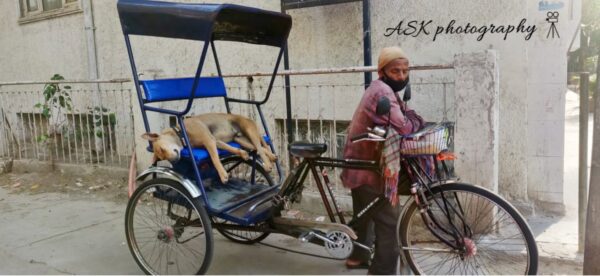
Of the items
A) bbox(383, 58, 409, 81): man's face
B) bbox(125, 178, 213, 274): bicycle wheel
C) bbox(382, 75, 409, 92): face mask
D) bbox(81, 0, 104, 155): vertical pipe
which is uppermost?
bbox(81, 0, 104, 155): vertical pipe

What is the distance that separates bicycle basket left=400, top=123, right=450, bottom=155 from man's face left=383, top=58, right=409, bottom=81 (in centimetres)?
39

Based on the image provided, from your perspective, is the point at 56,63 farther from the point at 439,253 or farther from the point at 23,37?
the point at 439,253

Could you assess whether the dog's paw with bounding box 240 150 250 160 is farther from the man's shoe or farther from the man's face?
the man's face

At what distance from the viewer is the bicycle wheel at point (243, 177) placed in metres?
4.14

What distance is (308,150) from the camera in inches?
128

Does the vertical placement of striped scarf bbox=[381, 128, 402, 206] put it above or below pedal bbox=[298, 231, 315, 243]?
above

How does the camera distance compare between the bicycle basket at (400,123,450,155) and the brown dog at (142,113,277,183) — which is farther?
the brown dog at (142,113,277,183)

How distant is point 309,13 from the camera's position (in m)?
5.79

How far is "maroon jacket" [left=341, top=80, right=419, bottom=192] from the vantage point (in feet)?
9.93

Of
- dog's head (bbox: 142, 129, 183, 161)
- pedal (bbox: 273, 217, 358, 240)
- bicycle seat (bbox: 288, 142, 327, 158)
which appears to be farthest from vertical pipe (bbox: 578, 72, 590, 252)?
dog's head (bbox: 142, 129, 183, 161)

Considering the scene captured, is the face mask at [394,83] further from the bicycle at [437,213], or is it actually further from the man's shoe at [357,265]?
the man's shoe at [357,265]

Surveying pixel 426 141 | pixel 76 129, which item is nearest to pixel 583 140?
pixel 426 141

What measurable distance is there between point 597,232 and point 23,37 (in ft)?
32.0

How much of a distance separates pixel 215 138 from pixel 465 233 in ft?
6.22
